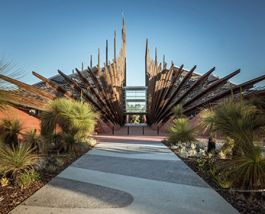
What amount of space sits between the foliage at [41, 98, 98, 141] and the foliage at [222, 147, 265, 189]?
6486 millimetres

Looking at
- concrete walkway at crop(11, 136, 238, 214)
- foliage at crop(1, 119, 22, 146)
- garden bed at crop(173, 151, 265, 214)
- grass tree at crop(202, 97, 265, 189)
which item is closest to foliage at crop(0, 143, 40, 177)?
concrete walkway at crop(11, 136, 238, 214)

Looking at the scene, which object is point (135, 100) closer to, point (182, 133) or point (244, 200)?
point (182, 133)

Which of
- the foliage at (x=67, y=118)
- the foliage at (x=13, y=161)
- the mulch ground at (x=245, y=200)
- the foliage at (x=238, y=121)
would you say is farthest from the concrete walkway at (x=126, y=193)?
the foliage at (x=67, y=118)

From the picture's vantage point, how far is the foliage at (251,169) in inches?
143

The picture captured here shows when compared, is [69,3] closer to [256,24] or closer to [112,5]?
[112,5]

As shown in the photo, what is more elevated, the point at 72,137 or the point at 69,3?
the point at 69,3

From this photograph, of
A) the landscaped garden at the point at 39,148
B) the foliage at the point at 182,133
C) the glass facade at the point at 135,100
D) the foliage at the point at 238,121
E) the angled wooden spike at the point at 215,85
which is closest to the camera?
the landscaped garden at the point at 39,148

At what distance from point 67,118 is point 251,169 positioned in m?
7.10

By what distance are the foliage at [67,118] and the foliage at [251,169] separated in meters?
6.49

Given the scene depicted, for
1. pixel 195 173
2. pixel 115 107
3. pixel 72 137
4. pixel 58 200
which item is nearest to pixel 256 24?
pixel 195 173

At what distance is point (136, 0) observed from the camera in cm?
1088

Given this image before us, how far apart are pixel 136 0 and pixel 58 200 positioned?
403 inches

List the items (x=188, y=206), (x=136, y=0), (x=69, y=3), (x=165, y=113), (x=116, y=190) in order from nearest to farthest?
(x=188, y=206) → (x=116, y=190) → (x=69, y=3) → (x=136, y=0) → (x=165, y=113)

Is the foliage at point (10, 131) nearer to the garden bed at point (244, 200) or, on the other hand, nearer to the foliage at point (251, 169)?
the garden bed at point (244, 200)
